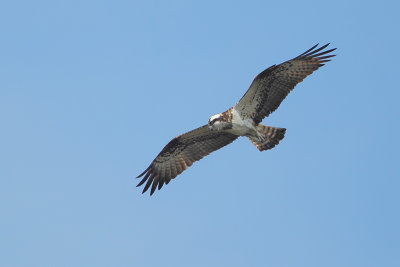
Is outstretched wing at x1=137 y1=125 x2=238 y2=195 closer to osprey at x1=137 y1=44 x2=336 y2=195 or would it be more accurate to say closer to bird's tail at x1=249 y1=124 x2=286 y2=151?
osprey at x1=137 y1=44 x2=336 y2=195

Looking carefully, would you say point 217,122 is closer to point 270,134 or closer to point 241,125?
point 241,125

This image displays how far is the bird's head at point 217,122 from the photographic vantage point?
16.8 metres

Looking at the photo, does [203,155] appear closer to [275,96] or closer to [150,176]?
[150,176]

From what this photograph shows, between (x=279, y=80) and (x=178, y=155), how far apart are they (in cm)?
329

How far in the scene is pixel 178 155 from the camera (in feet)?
59.6

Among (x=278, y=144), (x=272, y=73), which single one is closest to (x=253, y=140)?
(x=278, y=144)

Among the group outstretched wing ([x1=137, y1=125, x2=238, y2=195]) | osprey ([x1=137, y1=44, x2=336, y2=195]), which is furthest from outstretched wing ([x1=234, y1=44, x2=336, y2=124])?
outstretched wing ([x1=137, y1=125, x2=238, y2=195])

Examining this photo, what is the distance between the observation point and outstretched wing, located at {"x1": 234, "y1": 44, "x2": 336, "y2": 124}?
53.3 feet

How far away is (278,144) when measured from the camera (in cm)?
1712

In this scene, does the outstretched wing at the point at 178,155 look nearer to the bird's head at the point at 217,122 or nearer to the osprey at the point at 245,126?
the osprey at the point at 245,126

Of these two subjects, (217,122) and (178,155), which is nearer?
(217,122)

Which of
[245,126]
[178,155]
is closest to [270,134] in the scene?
[245,126]

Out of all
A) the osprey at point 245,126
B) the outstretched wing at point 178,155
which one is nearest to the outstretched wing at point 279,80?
the osprey at point 245,126

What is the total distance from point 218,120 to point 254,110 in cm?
81
